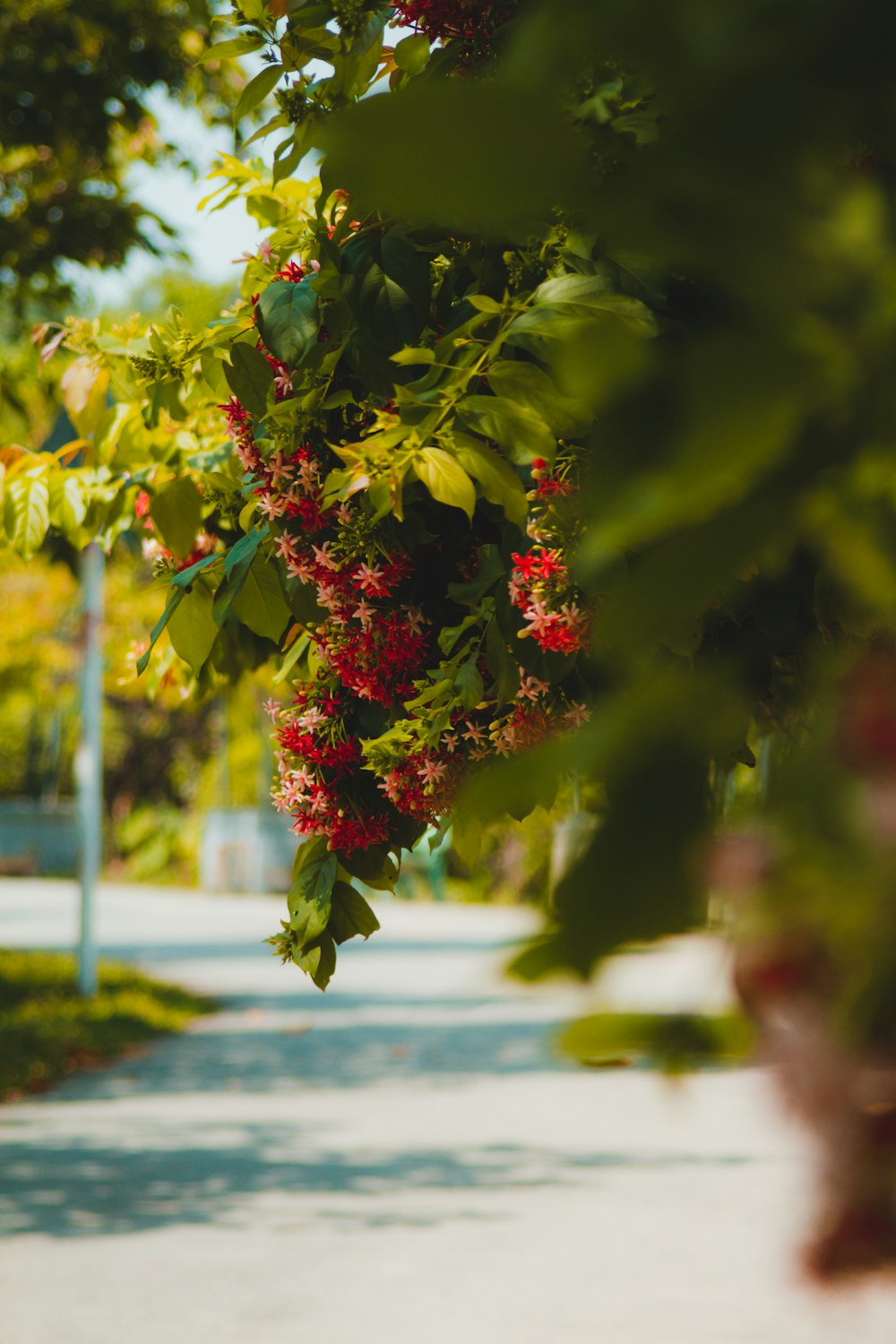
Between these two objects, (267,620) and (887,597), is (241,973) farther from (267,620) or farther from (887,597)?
(887,597)

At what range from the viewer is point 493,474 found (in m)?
1.31

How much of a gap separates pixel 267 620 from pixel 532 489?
338 mm

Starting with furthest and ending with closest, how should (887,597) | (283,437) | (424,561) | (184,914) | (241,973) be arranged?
(184,914), (241,973), (424,561), (283,437), (887,597)

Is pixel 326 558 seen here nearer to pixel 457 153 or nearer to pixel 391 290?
pixel 391 290

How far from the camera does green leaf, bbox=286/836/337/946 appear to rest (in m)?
1.51

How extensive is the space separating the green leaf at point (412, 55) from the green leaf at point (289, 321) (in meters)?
0.25

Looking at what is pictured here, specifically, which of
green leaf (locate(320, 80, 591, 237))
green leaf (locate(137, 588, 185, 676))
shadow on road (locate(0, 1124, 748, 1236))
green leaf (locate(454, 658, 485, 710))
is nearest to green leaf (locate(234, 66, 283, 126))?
green leaf (locate(137, 588, 185, 676))

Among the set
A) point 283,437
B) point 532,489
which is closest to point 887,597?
point 532,489

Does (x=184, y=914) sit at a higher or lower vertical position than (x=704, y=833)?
lower

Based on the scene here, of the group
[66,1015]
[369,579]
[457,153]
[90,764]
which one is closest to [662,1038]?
[457,153]

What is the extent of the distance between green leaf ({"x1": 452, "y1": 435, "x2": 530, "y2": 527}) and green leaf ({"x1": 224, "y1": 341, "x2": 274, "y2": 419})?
0.99 feet

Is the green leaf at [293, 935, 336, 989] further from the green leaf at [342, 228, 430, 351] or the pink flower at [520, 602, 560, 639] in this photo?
the green leaf at [342, 228, 430, 351]

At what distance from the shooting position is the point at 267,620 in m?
1.58

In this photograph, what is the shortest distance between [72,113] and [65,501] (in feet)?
14.3
